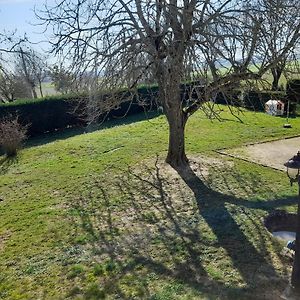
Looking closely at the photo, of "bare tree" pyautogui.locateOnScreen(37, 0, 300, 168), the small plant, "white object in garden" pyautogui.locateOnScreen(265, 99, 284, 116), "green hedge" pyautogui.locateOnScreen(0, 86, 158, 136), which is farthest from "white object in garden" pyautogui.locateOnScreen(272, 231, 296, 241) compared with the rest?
"white object in garden" pyautogui.locateOnScreen(265, 99, 284, 116)

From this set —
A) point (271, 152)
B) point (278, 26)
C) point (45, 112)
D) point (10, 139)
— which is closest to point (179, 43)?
point (278, 26)

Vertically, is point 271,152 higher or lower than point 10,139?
lower

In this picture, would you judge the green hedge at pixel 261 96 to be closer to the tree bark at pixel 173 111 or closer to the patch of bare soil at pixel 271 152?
the patch of bare soil at pixel 271 152

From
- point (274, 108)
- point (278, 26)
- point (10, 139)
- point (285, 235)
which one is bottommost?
point (285, 235)

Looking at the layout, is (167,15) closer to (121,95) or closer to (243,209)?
(121,95)

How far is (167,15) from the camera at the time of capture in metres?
5.43

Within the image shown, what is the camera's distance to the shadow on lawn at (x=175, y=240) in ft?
11.9

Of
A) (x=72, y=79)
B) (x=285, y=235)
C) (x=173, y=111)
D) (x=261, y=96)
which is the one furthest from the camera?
(x=173, y=111)

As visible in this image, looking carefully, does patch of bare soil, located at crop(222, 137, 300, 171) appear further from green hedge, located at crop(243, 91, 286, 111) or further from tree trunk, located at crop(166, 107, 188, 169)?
tree trunk, located at crop(166, 107, 188, 169)

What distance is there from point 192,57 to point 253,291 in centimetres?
350

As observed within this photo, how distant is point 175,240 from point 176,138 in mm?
3379

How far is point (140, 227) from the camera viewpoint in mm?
5109

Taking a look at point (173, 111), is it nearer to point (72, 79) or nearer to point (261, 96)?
point (261, 96)

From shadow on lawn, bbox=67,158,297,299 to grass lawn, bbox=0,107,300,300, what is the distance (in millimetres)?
14
